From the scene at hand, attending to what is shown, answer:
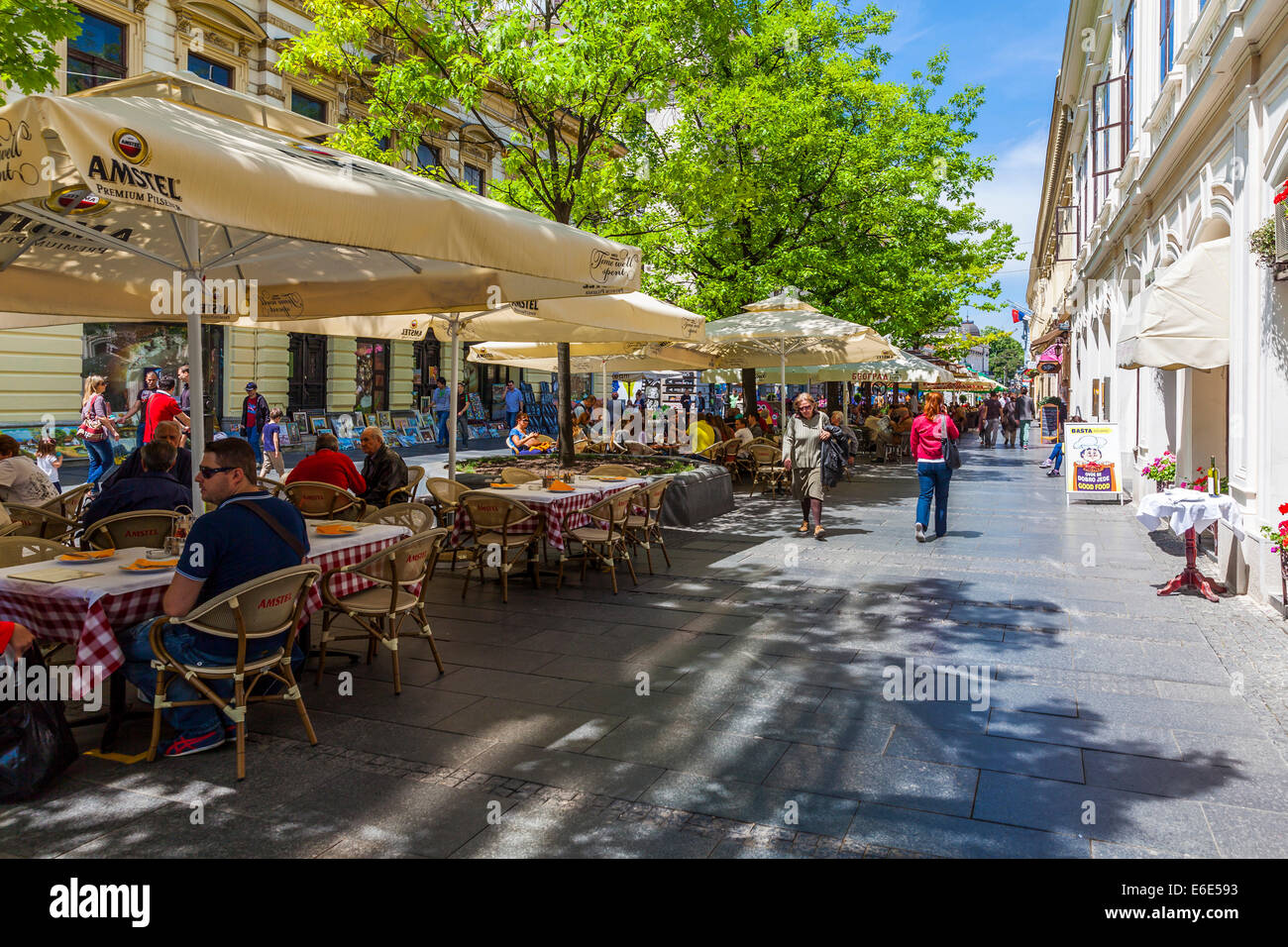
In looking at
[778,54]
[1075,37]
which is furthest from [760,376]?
[1075,37]

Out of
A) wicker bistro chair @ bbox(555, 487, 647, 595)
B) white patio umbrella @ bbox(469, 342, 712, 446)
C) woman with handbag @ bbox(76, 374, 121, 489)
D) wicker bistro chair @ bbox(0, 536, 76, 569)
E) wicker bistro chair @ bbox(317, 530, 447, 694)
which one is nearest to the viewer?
wicker bistro chair @ bbox(0, 536, 76, 569)

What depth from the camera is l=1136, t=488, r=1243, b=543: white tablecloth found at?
309 inches

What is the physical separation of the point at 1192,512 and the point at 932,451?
3.58 metres

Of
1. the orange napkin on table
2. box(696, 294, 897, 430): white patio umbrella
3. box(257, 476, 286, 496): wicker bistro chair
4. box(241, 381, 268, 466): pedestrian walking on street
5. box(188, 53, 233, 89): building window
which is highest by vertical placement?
box(188, 53, 233, 89): building window

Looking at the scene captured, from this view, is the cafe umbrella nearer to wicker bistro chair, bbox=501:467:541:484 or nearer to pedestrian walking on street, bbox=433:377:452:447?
wicker bistro chair, bbox=501:467:541:484

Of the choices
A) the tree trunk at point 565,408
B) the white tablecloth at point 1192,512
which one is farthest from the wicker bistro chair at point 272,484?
the white tablecloth at point 1192,512

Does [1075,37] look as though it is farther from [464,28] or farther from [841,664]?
[841,664]

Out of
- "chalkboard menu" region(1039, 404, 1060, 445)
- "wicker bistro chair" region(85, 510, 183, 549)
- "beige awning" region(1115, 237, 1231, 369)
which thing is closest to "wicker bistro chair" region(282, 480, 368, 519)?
"wicker bistro chair" region(85, 510, 183, 549)

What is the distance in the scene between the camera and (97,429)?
1330cm

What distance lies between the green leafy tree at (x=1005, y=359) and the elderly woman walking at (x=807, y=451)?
461 feet

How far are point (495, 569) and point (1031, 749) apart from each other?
591 cm

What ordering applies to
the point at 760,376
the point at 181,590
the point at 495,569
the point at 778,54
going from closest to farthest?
the point at 181,590
the point at 495,569
the point at 778,54
the point at 760,376

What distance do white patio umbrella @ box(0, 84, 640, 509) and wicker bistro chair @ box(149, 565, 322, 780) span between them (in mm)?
1630
